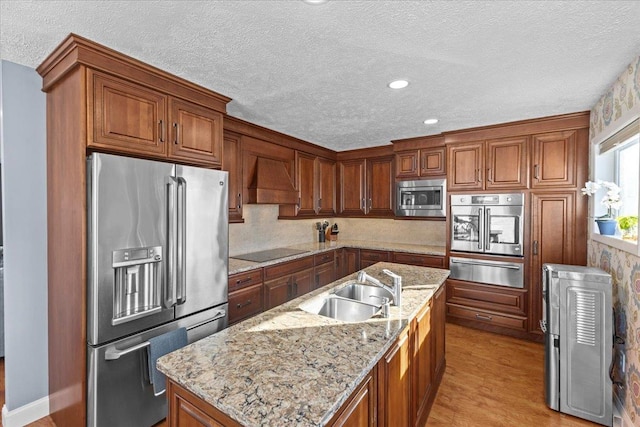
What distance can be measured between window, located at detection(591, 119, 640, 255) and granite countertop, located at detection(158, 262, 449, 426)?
1.85m

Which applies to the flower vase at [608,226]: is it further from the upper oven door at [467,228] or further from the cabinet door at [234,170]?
the cabinet door at [234,170]

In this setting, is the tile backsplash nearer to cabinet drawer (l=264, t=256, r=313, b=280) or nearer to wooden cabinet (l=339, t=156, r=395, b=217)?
wooden cabinet (l=339, t=156, r=395, b=217)

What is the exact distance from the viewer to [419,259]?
3939mm

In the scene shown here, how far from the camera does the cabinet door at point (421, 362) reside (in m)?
1.74

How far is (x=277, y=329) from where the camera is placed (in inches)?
55.9

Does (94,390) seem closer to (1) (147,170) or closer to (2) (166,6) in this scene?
(1) (147,170)

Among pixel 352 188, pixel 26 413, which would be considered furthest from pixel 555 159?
pixel 26 413

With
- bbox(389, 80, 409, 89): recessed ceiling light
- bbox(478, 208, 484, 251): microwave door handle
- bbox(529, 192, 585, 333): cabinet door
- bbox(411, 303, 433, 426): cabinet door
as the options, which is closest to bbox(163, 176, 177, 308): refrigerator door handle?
bbox(411, 303, 433, 426): cabinet door

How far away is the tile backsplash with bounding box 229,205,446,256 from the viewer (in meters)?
3.82

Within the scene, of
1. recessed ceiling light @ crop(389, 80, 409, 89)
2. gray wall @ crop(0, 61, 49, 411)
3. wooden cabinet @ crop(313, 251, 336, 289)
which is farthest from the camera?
wooden cabinet @ crop(313, 251, 336, 289)

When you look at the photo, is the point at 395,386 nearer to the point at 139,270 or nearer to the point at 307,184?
the point at 139,270

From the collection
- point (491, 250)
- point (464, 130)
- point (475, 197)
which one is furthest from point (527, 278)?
point (464, 130)

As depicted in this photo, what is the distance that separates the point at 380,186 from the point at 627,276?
9.58 ft

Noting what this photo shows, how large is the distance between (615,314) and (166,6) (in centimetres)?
340
